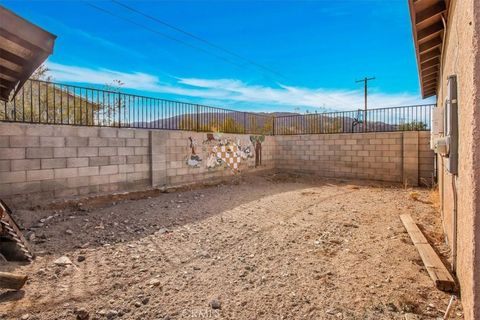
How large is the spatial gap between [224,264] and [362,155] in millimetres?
8592

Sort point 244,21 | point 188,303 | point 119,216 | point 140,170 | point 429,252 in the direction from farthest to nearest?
point 244,21, point 140,170, point 119,216, point 429,252, point 188,303

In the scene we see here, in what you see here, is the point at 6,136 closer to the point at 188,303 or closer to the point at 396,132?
the point at 188,303

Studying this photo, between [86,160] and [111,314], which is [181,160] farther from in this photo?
[111,314]

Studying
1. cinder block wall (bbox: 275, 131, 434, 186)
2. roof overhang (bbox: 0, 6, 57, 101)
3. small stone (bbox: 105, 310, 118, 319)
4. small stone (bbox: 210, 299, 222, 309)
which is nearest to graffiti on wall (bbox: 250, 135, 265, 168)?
cinder block wall (bbox: 275, 131, 434, 186)

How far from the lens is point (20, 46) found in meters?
3.23

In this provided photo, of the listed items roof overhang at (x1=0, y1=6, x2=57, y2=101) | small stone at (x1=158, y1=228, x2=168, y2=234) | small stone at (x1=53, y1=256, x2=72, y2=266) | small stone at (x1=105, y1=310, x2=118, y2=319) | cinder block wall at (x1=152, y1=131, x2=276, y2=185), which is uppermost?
roof overhang at (x1=0, y1=6, x2=57, y2=101)

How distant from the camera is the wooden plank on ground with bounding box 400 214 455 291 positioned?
245 cm

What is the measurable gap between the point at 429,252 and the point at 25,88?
734cm

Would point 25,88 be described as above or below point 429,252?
above

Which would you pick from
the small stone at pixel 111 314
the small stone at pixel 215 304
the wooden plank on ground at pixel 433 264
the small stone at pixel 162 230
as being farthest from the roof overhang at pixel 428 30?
the small stone at pixel 162 230

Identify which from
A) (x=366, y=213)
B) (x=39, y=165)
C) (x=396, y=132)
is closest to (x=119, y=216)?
(x=39, y=165)

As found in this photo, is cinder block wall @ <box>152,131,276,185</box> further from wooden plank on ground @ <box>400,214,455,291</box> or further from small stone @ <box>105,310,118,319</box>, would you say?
wooden plank on ground @ <box>400,214,455,291</box>

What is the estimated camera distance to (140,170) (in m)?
6.99

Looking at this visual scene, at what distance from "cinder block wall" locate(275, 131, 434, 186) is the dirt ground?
3.65m
